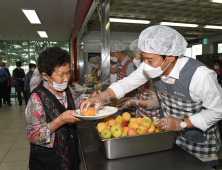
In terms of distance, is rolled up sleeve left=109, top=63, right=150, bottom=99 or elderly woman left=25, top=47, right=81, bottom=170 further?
rolled up sleeve left=109, top=63, right=150, bottom=99

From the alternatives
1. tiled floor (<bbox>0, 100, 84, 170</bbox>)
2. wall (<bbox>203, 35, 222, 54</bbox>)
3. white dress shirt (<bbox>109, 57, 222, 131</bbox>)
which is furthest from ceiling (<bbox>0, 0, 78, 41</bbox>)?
wall (<bbox>203, 35, 222, 54</bbox>)

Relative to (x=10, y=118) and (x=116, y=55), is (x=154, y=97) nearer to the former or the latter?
(x=116, y=55)

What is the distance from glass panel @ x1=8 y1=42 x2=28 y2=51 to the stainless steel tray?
11767mm

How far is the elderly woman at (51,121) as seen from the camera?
4.42 ft

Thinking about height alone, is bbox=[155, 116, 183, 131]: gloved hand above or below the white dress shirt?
below

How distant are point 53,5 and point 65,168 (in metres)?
5.18

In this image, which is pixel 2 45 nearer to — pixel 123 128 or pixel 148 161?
pixel 123 128

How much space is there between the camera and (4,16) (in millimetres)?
6117

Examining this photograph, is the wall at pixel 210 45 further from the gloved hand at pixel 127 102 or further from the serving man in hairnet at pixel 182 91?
the serving man in hairnet at pixel 182 91

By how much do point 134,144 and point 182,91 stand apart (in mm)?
555

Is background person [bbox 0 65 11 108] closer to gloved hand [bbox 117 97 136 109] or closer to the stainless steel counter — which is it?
gloved hand [bbox 117 97 136 109]

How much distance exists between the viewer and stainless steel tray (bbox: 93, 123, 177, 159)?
1075mm

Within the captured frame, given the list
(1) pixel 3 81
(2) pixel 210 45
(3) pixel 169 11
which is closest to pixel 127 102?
(3) pixel 169 11

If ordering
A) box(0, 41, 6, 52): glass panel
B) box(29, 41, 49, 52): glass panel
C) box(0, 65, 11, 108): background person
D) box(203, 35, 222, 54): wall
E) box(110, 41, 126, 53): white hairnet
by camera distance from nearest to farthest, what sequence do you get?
box(110, 41, 126, 53): white hairnet < box(0, 65, 11, 108): background person < box(203, 35, 222, 54): wall < box(0, 41, 6, 52): glass panel < box(29, 41, 49, 52): glass panel
